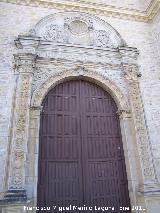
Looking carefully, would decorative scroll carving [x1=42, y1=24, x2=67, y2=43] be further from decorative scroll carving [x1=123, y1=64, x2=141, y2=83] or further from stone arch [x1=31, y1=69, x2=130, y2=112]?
decorative scroll carving [x1=123, y1=64, x2=141, y2=83]

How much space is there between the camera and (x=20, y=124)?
5828 mm

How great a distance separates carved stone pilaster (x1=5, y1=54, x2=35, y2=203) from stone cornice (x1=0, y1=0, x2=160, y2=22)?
2.25 meters

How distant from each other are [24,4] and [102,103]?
398 cm

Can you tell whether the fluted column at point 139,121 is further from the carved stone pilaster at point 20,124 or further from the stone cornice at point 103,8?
the carved stone pilaster at point 20,124

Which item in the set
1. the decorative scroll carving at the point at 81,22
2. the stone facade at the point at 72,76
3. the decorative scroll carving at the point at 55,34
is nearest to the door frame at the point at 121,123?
the stone facade at the point at 72,76

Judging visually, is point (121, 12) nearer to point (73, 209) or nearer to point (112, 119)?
point (112, 119)

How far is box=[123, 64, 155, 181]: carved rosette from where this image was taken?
5986 millimetres

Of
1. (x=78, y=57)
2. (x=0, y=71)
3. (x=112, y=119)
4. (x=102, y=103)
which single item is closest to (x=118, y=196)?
(x=112, y=119)

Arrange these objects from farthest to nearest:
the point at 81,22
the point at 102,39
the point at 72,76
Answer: the point at 81,22 < the point at 102,39 < the point at 72,76

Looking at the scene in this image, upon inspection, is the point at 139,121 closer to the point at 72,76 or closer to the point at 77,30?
the point at 72,76

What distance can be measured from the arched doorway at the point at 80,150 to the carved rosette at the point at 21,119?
20.4 inches

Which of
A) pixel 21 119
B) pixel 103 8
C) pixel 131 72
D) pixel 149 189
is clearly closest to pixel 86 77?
pixel 131 72

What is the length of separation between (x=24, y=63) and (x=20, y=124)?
1726 millimetres

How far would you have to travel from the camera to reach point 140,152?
20.1 ft
